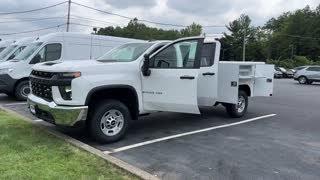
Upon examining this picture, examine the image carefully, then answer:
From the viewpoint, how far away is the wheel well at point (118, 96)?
801 cm

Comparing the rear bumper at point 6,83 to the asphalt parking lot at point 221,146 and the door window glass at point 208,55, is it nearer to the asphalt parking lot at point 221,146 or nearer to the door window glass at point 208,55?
the asphalt parking lot at point 221,146

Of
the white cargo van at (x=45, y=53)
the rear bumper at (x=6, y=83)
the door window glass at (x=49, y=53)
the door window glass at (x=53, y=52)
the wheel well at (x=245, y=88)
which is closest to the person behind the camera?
the wheel well at (x=245, y=88)

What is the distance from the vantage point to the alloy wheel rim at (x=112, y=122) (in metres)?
8.16

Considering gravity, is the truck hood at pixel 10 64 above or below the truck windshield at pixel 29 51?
below

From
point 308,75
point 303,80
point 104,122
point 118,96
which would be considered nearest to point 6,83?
point 118,96

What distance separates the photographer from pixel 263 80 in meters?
12.1

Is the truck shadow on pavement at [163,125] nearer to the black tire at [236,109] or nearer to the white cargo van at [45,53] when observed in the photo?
the black tire at [236,109]

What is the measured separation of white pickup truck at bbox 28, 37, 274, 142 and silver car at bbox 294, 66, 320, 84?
27709 millimetres

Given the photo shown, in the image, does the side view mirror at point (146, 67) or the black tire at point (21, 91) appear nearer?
the side view mirror at point (146, 67)

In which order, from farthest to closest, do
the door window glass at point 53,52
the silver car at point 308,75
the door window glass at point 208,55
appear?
the silver car at point 308,75, the door window glass at point 53,52, the door window glass at point 208,55

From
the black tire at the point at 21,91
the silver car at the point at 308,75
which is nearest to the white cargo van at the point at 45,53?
the black tire at the point at 21,91

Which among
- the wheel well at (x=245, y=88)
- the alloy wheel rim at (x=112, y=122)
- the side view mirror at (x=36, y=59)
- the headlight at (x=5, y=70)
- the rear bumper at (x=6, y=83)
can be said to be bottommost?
the alloy wheel rim at (x=112, y=122)

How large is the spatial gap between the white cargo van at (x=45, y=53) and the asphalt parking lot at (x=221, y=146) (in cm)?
300

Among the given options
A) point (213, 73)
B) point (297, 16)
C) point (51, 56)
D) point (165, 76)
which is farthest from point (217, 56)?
point (297, 16)
